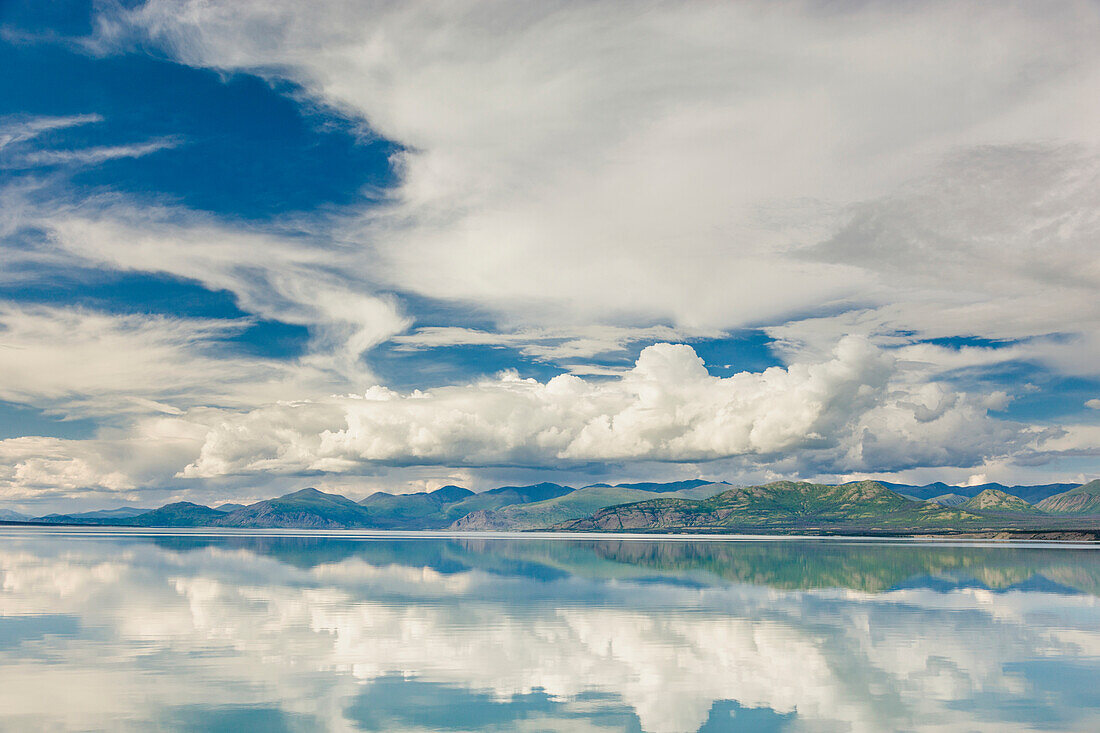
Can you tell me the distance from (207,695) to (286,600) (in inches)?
1535

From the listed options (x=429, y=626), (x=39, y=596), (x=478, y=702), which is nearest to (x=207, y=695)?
(x=478, y=702)

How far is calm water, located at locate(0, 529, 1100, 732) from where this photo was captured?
32500mm

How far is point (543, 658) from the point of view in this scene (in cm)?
4406

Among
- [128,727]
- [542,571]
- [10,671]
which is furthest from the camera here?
[542,571]

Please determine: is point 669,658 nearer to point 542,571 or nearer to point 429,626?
point 429,626

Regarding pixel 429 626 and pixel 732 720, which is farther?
pixel 429 626

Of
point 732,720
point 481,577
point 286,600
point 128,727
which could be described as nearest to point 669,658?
point 732,720

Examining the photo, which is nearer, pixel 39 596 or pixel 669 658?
pixel 669 658

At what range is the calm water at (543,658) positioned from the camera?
3250cm

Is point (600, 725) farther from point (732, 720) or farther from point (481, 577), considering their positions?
point (481, 577)

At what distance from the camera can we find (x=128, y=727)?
3017 centimetres

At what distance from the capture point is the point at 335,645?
4819 cm

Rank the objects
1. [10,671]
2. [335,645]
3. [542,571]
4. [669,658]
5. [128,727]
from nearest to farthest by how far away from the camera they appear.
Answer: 1. [128,727]
2. [10,671]
3. [669,658]
4. [335,645]
5. [542,571]

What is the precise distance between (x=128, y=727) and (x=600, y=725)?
731 inches
